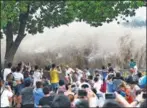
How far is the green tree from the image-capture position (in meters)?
29.6

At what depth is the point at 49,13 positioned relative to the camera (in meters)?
32.0

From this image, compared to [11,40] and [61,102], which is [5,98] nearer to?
[61,102]

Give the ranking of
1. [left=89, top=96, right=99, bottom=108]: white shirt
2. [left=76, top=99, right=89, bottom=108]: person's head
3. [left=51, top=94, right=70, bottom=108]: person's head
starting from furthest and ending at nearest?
[left=89, top=96, right=99, bottom=108]: white shirt < [left=51, top=94, right=70, bottom=108]: person's head < [left=76, top=99, right=89, bottom=108]: person's head

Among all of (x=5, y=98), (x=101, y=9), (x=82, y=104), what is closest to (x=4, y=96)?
(x=5, y=98)

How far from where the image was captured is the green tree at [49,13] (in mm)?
29562

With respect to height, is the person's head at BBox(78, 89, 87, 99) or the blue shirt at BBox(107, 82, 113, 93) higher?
the blue shirt at BBox(107, 82, 113, 93)

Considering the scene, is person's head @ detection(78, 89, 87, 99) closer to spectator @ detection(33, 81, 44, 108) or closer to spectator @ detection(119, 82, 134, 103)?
spectator @ detection(119, 82, 134, 103)

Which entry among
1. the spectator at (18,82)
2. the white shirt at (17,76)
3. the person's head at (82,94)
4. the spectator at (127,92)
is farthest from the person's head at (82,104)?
the white shirt at (17,76)

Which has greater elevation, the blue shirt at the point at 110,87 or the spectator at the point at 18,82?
the spectator at the point at 18,82

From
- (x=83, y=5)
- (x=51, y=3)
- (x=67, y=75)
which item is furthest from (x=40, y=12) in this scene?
(x=67, y=75)

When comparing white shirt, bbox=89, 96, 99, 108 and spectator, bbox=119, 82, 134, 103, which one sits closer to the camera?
white shirt, bbox=89, 96, 99, 108

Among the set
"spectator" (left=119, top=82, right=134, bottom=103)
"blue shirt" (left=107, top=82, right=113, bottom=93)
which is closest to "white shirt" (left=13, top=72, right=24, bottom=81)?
"blue shirt" (left=107, top=82, right=113, bottom=93)

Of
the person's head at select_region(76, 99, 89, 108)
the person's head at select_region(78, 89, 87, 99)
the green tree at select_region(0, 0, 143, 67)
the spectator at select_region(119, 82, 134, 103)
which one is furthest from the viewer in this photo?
the green tree at select_region(0, 0, 143, 67)

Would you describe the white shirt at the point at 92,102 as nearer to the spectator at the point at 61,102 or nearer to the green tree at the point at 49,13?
the spectator at the point at 61,102
